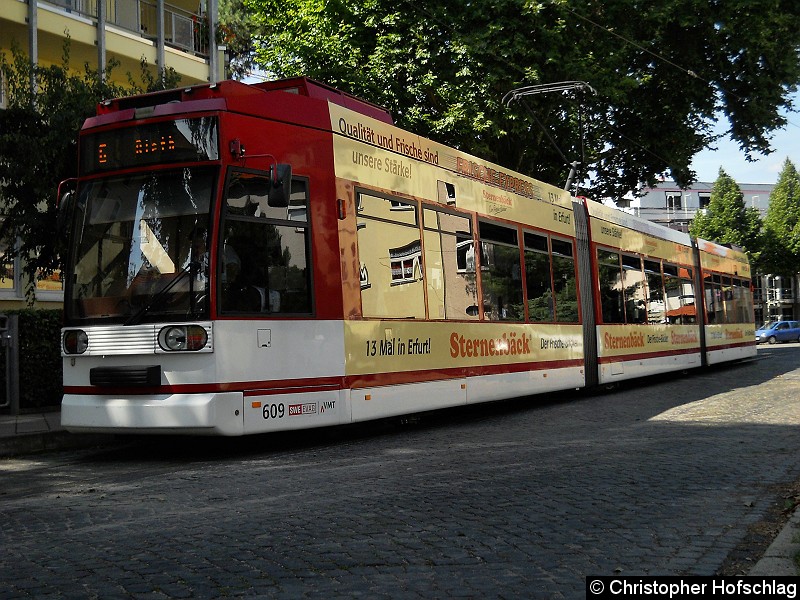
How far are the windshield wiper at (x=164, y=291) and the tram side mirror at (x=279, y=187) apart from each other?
2.99 ft

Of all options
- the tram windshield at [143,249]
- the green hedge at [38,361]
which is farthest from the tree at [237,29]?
the tram windshield at [143,249]

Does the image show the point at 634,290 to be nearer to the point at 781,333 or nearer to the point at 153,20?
the point at 153,20

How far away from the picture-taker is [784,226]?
80.4m

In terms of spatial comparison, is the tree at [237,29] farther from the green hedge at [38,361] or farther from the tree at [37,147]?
the green hedge at [38,361]

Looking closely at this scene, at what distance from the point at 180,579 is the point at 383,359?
247 inches

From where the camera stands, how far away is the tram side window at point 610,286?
17812mm

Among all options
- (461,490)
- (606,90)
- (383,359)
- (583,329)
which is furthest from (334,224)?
(606,90)

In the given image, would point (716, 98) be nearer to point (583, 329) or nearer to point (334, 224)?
point (583, 329)

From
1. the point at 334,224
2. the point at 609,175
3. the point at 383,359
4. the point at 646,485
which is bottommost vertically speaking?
the point at 646,485

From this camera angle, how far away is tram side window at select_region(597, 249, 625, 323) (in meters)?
17.8

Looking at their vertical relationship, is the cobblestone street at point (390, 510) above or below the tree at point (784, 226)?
below

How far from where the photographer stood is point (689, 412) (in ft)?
43.4

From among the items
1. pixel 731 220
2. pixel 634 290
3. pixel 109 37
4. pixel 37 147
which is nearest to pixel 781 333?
pixel 731 220

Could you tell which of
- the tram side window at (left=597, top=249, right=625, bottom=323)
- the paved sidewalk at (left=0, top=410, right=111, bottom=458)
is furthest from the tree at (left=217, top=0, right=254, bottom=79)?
the paved sidewalk at (left=0, top=410, right=111, bottom=458)
